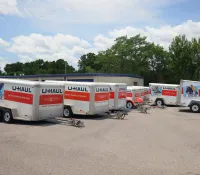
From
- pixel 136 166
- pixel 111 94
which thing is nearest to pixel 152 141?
pixel 136 166

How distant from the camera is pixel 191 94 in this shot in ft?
83.8


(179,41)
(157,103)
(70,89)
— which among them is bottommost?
(157,103)

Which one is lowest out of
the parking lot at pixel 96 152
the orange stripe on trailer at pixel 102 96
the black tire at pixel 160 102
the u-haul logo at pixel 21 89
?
the black tire at pixel 160 102

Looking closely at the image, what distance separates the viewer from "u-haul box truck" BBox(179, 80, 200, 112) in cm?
2552

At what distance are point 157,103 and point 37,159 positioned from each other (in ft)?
81.4

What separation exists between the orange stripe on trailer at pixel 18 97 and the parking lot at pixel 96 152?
202 cm

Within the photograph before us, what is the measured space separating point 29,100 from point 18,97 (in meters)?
0.85

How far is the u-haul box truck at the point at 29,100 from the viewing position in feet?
47.4

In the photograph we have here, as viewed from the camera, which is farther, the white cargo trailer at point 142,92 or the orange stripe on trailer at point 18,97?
the white cargo trailer at point 142,92

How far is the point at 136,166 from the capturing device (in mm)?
7559

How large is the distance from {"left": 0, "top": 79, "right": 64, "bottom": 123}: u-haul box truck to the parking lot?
173 cm

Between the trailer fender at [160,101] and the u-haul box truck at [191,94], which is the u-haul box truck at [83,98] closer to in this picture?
the u-haul box truck at [191,94]

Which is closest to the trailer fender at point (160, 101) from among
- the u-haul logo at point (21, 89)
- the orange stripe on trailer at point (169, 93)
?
the orange stripe on trailer at point (169, 93)

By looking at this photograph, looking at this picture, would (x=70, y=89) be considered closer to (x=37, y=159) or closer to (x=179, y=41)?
(x=37, y=159)
